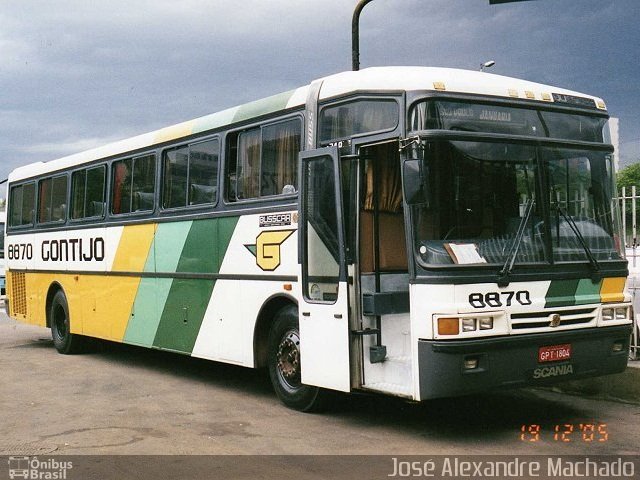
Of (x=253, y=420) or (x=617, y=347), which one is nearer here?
(x=617, y=347)

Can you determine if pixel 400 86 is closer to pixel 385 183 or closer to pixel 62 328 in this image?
pixel 385 183

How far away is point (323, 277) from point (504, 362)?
197 cm

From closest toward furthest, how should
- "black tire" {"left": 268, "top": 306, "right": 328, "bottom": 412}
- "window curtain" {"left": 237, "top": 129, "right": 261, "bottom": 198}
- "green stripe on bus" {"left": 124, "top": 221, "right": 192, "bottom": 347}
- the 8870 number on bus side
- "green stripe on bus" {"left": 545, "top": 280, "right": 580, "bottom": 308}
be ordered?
1. "green stripe on bus" {"left": 545, "top": 280, "right": 580, "bottom": 308}
2. "black tire" {"left": 268, "top": 306, "right": 328, "bottom": 412}
3. "window curtain" {"left": 237, "top": 129, "right": 261, "bottom": 198}
4. "green stripe on bus" {"left": 124, "top": 221, "right": 192, "bottom": 347}
5. the 8870 number on bus side

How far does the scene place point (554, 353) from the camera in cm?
766

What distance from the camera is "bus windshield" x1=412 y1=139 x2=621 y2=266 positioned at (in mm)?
7367

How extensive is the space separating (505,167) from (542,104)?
882mm

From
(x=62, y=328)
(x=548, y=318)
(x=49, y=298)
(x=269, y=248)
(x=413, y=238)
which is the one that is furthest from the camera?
(x=49, y=298)

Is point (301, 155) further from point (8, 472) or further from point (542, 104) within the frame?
point (8, 472)

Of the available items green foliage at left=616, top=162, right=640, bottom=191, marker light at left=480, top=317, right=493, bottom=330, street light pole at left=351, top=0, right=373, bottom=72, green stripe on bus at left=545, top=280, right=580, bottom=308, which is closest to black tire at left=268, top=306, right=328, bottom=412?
marker light at left=480, top=317, right=493, bottom=330

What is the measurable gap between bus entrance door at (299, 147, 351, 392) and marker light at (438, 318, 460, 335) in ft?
3.66

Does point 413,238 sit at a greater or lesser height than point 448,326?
greater

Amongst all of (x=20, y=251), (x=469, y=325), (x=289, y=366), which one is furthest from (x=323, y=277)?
(x=20, y=251)

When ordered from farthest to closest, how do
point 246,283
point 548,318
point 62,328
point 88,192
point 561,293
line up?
1. point 62,328
2. point 88,192
3. point 246,283
4. point 561,293
5. point 548,318

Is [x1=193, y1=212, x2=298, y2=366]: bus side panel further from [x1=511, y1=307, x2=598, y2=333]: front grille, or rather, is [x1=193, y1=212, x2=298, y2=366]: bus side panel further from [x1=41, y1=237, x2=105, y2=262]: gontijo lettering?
[x1=41, y1=237, x2=105, y2=262]: gontijo lettering
